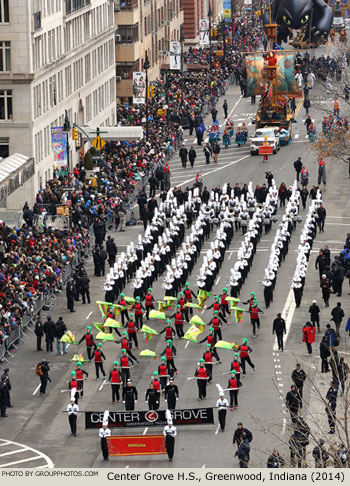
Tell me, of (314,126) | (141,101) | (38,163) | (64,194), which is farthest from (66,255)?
(314,126)

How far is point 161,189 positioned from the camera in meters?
75.3

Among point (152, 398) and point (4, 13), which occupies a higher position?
point (4, 13)

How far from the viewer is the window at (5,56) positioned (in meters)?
70.3

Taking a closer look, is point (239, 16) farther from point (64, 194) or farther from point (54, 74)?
point (64, 194)

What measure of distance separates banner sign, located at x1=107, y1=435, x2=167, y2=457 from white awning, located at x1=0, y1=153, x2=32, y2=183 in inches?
932

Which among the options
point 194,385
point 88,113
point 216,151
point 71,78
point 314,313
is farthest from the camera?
point 88,113

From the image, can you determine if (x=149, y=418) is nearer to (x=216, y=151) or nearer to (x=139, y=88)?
(x=216, y=151)

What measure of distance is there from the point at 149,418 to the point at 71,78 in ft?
155

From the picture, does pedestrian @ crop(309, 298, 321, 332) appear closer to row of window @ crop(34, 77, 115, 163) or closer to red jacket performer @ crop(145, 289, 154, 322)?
red jacket performer @ crop(145, 289, 154, 322)

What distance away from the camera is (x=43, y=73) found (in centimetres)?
7362

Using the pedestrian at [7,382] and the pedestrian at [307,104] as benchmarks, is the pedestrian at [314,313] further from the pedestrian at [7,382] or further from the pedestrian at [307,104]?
the pedestrian at [307,104]

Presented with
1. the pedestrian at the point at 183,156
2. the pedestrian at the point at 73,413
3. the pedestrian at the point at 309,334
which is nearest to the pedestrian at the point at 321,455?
the pedestrian at the point at 73,413

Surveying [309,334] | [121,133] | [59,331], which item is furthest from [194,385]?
[121,133]

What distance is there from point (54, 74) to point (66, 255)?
23.1 metres
